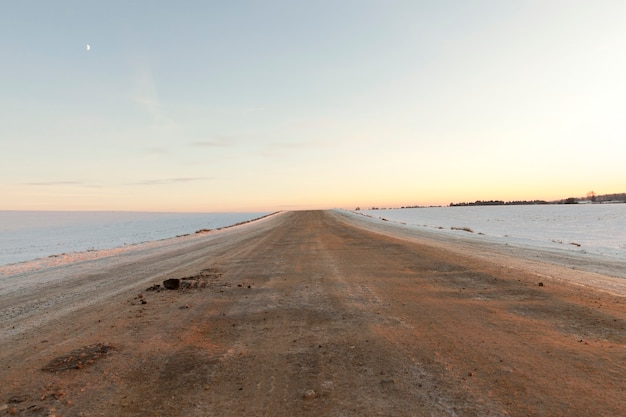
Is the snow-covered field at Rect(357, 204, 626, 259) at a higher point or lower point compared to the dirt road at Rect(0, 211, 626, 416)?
lower

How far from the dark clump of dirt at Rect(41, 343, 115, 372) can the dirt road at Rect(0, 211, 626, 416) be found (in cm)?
2

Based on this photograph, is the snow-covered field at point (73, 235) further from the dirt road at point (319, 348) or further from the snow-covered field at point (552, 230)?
the snow-covered field at point (552, 230)

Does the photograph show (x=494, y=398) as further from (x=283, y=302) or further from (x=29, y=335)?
(x=29, y=335)

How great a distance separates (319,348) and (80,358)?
2.99 meters

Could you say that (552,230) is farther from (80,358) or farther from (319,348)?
(80,358)

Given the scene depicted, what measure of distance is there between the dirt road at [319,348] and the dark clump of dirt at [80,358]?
0.9 inches

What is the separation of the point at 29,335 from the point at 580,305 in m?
9.16

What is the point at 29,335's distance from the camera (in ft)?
18.4

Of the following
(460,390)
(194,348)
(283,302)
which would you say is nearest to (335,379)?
(460,390)

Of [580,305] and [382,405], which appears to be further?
[580,305]

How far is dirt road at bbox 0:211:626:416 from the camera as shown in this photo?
3363mm

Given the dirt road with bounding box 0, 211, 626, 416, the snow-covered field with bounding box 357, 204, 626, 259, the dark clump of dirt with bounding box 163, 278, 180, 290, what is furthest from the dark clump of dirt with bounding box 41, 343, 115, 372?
the snow-covered field with bounding box 357, 204, 626, 259

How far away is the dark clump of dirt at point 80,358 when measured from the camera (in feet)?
14.0

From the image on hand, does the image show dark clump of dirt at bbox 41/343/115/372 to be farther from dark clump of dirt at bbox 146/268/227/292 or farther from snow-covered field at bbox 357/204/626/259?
snow-covered field at bbox 357/204/626/259
